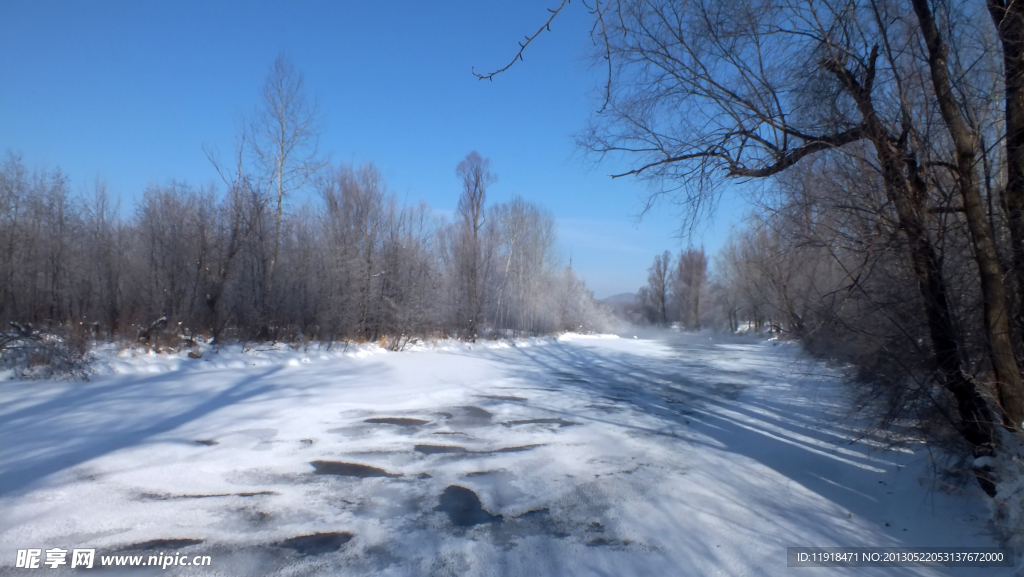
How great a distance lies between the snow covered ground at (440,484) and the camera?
3.65 m

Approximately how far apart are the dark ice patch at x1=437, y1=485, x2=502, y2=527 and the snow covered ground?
0.02 meters

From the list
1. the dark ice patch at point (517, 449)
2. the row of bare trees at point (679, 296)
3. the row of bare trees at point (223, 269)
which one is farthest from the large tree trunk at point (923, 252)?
the row of bare trees at point (679, 296)

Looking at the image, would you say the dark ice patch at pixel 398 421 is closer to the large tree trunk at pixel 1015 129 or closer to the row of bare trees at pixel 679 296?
the large tree trunk at pixel 1015 129

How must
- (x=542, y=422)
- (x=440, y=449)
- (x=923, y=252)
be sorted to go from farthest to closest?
(x=542, y=422)
(x=440, y=449)
(x=923, y=252)

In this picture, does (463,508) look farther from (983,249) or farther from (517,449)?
(983,249)

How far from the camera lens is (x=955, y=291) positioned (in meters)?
4.49

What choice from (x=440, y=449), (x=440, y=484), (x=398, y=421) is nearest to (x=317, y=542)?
(x=440, y=484)

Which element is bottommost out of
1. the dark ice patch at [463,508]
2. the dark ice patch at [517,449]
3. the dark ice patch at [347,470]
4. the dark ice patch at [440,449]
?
the dark ice patch at [463,508]

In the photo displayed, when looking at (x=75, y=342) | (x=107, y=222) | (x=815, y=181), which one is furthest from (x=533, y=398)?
(x=107, y=222)

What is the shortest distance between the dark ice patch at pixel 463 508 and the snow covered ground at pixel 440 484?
0.08 feet

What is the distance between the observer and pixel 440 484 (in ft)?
16.8

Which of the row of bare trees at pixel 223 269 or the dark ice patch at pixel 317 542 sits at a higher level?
the row of bare trees at pixel 223 269

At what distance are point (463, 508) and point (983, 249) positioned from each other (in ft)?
15.9

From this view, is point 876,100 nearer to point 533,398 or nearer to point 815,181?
point 815,181
